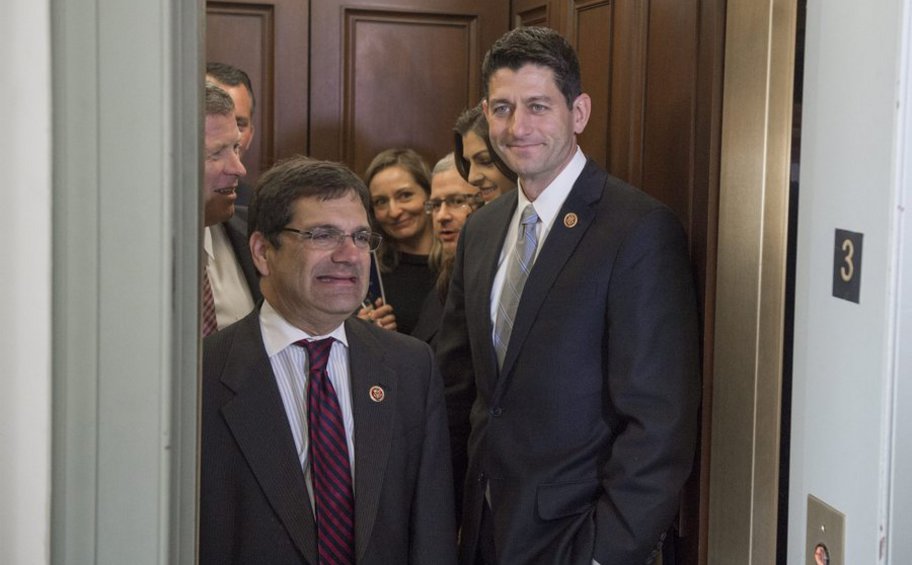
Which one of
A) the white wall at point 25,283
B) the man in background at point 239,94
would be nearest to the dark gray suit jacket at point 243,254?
the man in background at point 239,94

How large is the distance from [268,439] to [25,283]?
46.6 inches

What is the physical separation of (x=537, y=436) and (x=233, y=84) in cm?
132

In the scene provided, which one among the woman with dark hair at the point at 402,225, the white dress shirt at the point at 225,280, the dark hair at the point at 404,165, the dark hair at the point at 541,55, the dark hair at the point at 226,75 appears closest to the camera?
the dark hair at the point at 541,55

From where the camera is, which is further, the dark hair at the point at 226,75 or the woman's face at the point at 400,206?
the woman's face at the point at 400,206

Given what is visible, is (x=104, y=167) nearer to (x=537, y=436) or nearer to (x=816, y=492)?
(x=816, y=492)

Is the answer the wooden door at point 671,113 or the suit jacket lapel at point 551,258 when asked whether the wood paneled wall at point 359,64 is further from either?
the suit jacket lapel at point 551,258

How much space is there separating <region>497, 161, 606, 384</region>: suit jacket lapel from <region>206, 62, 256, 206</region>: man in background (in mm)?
1041

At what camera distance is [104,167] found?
0.83 m

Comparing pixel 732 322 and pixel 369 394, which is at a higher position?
pixel 732 322

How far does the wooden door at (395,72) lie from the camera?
11.8 feet

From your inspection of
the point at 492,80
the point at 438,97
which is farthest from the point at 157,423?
the point at 438,97

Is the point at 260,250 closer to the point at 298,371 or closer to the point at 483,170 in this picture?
the point at 298,371

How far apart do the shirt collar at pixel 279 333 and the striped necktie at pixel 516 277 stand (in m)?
0.32

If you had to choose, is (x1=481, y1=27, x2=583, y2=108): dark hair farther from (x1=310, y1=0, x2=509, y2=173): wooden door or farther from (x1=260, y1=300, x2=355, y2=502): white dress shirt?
(x1=310, y1=0, x2=509, y2=173): wooden door
